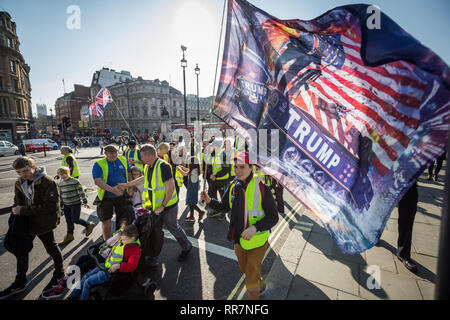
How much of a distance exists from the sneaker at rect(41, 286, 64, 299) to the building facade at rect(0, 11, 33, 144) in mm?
45496

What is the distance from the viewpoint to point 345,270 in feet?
11.2

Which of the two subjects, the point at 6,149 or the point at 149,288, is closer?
the point at 149,288

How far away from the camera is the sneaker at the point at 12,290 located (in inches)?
118

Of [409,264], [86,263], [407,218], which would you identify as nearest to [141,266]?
[86,263]

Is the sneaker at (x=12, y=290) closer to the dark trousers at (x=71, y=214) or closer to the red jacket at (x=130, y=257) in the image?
the dark trousers at (x=71, y=214)

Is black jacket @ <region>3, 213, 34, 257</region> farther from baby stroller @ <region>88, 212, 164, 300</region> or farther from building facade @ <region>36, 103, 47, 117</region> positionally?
building facade @ <region>36, 103, 47, 117</region>

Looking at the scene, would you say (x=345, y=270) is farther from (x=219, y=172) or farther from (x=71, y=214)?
(x=71, y=214)

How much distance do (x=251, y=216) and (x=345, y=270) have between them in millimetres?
2171

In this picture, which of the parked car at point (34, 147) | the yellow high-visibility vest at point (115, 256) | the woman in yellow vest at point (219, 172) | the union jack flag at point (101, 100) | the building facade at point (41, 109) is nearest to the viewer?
the yellow high-visibility vest at point (115, 256)

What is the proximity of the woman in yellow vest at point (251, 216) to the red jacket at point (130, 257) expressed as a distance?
4.89 feet

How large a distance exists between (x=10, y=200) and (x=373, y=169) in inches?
406

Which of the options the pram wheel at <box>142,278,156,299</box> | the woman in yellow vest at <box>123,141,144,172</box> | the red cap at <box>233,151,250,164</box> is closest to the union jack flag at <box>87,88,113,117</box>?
the woman in yellow vest at <box>123,141,144,172</box>

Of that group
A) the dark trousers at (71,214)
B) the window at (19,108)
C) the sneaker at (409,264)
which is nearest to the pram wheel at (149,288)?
the dark trousers at (71,214)
